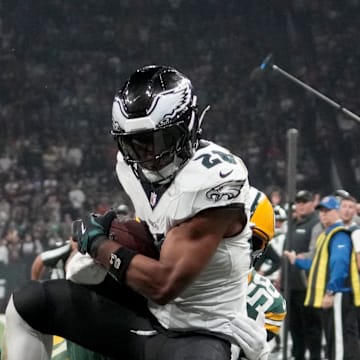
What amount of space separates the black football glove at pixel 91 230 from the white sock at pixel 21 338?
284mm

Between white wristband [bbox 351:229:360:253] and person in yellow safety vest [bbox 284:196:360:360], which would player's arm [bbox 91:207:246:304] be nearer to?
white wristband [bbox 351:229:360:253]

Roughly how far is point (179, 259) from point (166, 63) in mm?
12584

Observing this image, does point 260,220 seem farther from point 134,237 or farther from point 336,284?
point 336,284

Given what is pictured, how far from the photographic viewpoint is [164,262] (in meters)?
2.66

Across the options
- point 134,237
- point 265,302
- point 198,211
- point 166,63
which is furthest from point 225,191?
point 166,63

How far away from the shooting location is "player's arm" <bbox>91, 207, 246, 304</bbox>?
265 centimetres

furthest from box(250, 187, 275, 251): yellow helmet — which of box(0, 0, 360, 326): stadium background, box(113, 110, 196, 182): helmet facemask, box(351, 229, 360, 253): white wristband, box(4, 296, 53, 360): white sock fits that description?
box(0, 0, 360, 326): stadium background

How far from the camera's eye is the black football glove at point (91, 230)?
8.99 feet

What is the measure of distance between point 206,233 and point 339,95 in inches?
514

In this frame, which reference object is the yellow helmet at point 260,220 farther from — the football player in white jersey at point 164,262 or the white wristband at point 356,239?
the white wristband at point 356,239

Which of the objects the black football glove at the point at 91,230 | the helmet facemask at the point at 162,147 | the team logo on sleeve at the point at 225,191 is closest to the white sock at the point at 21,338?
the black football glove at the point at 91,230

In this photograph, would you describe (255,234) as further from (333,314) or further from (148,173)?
(333,314)

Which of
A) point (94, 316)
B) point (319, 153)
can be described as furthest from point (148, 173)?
point (319, 153)

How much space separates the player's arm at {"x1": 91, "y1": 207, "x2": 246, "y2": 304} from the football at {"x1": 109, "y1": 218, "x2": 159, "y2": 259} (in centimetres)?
11
